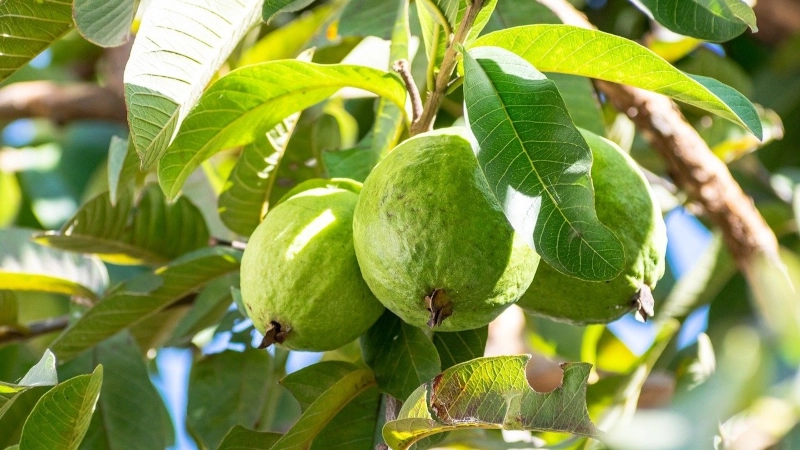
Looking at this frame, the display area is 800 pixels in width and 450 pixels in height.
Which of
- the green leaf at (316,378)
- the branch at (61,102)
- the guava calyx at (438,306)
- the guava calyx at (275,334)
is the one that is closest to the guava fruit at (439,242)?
the guava calyx at (438,306)

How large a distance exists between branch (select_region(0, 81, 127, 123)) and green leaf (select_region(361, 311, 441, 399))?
1841 mm

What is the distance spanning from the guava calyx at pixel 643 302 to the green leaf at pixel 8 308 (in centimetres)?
113

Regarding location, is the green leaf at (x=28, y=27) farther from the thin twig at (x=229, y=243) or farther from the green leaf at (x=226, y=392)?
the green leaf at (x=226, y=392)

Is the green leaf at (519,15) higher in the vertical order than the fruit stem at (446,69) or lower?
lower

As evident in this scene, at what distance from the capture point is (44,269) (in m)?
1.57

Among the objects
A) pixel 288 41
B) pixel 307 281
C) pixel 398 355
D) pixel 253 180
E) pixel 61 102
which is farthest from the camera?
pixel 61 102

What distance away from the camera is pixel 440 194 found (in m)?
0.85

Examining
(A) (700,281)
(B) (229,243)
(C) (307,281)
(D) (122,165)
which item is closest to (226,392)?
(B) (229,243)

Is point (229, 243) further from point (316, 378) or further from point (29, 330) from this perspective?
point (29, 330)

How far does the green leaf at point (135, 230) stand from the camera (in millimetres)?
1465

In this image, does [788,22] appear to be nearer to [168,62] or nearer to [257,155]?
[257,155]

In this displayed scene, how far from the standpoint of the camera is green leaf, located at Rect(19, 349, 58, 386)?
0.89 m

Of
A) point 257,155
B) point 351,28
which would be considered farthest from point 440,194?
point 351,28

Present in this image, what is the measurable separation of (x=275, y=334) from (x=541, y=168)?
14.0 inches
